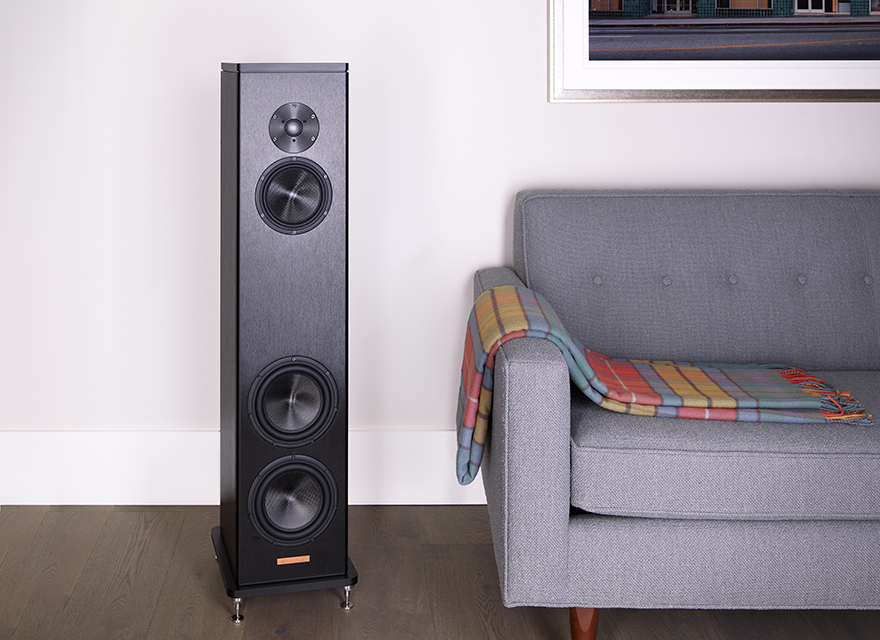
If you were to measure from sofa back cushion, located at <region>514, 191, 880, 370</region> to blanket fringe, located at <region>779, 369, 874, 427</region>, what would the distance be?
0.26m

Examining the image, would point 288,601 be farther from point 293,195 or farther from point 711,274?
point 711,274

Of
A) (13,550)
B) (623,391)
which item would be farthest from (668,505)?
(13,550)

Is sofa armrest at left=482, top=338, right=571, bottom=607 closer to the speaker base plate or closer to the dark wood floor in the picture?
the dark wood floor

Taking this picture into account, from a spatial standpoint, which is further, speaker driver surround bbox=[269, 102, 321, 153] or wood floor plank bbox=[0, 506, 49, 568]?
wood floor plank bbox=[0, 506, 49, 568]

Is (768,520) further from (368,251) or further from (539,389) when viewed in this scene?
(368,251)

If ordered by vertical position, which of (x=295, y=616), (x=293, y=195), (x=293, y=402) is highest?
(x=293, y=195)

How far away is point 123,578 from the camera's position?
2010 millimetres

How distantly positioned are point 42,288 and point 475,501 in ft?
4.52

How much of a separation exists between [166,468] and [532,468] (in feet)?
4.20

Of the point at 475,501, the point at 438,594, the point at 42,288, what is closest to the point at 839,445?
the point at 438,594

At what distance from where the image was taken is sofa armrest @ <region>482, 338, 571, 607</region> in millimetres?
1602

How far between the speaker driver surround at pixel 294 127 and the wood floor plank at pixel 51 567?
44.4 inches

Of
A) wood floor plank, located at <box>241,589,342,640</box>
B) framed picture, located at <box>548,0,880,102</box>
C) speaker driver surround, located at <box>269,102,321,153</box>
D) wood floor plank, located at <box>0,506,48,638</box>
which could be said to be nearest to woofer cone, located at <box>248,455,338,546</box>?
wood floor plank, located at <box>241,589,342,640</box>

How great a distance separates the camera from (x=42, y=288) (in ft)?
7.85
